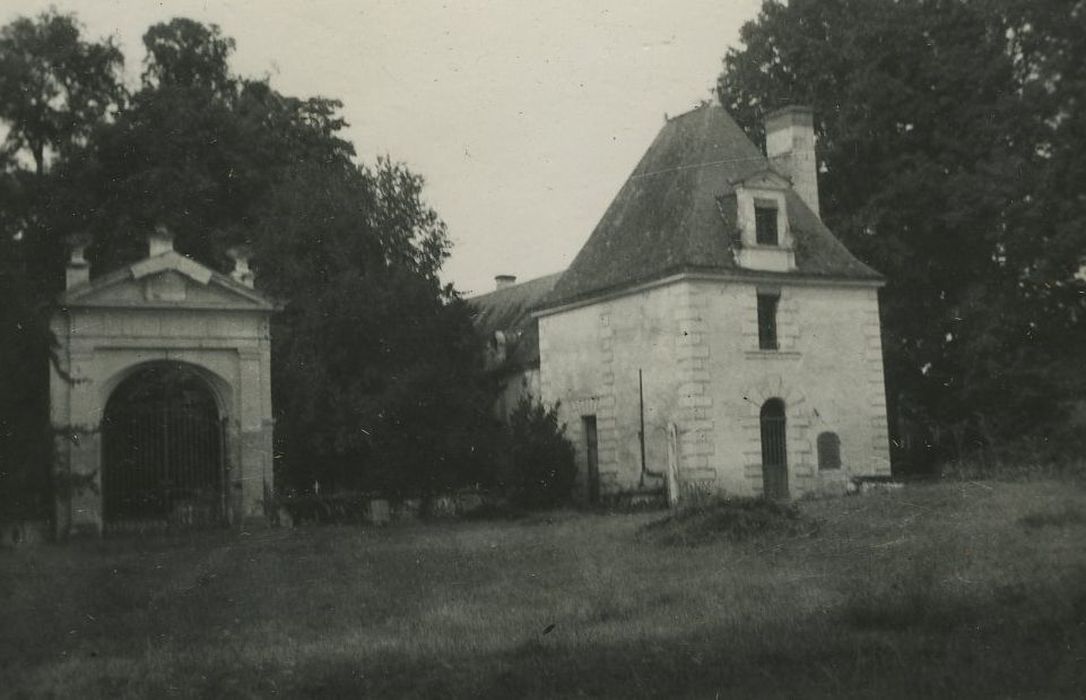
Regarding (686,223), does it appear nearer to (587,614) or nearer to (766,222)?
(766,222)

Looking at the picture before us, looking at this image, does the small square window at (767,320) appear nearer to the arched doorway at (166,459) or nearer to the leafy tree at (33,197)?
the arched doorway at (166,459)

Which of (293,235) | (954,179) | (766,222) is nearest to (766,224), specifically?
(766,222)

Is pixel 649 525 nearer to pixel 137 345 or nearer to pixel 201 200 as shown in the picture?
pixel 137 345

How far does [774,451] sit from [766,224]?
17.3 ft

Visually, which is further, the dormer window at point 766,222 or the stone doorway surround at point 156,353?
the dormer window at point 766,222

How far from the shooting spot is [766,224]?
28859 millimetres

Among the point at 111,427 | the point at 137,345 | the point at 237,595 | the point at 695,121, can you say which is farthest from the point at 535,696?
the point at 695,121

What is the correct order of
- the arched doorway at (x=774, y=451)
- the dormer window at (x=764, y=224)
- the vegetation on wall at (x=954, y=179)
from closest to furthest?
1. the arched doorway at (x=774, y=451)
2. the dormer window at (x=764, y=224)
3. the vegetation on wall at (x=954, y=179)

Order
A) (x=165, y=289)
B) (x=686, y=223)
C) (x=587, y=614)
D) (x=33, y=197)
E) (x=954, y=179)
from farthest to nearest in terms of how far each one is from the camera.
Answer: (x=954, y=179) → (x=686, y=223) → (x=165, y=289) → (x=33, y=197) → (x=587, y=614)

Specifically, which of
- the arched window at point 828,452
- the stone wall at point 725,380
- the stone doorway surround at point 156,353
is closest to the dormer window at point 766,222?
the stone wall at point 725,380

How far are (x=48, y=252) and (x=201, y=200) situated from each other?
4.69 m

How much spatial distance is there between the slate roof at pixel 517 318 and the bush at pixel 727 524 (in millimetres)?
16247

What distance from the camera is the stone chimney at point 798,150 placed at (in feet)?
103

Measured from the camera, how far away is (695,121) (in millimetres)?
31188
